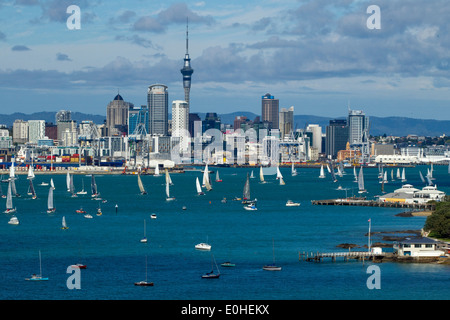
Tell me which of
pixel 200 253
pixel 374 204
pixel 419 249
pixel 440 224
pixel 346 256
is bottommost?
pixel 200 253

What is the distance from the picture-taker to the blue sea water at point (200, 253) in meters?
40.8

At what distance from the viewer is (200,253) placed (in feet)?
175

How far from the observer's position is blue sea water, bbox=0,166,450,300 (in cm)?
4084

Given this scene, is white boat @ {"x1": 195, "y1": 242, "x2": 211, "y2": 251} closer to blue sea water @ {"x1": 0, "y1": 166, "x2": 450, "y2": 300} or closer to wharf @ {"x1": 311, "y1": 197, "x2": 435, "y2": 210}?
blue sea water @ {"x1": 0, "y1": 166, "x2": 450, "y2": 300}

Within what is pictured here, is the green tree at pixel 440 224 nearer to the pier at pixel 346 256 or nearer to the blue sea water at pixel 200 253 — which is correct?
the blue sea water at pixel 200 253

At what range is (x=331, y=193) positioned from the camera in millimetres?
119125

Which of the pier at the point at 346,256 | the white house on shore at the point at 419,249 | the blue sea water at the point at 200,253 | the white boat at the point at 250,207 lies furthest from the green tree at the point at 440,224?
the white boat at the point at 250,207

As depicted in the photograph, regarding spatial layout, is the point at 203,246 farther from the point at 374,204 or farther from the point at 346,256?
the point at 374,204

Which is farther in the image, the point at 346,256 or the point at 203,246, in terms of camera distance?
the point at 203,246

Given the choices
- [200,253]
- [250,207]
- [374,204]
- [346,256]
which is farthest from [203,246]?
[374,204]

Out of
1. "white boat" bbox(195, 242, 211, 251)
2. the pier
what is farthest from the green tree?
"white boat" bbox(195, 242, 211, 251)
